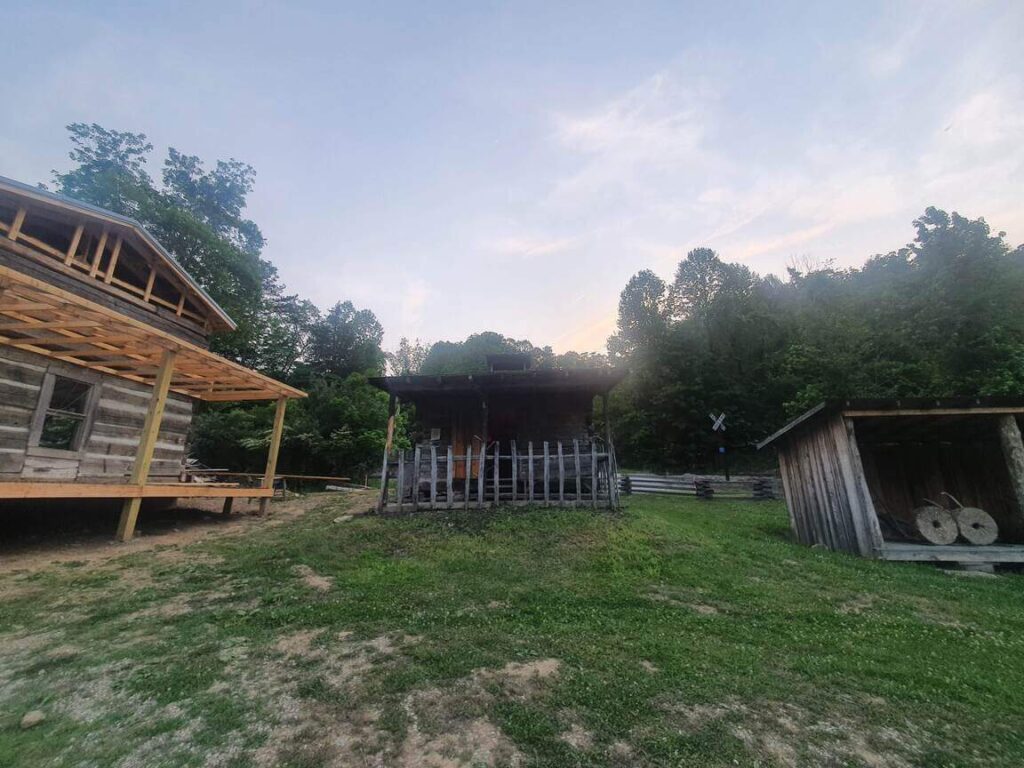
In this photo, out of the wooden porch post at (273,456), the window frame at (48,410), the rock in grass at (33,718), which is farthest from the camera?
the wooden porch post at (273,456)

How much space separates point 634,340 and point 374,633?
1742 inches

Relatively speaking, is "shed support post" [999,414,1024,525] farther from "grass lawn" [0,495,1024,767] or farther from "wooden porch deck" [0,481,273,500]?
"wooden porch deck" [0,481,273,500]

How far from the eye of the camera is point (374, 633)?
4742 mm

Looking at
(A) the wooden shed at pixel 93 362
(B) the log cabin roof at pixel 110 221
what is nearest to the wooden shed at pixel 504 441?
(A) the wooden shed at pixel 93 362

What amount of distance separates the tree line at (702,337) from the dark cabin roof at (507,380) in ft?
32.1

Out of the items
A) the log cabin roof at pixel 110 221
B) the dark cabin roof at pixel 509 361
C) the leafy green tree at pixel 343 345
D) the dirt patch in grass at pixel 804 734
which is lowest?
the dirt patch in grass at pixel 804 734

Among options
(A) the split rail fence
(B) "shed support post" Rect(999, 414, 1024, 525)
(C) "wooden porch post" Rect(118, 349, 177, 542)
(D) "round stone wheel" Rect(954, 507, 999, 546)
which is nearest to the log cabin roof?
(C) "wooden porch post" Rect(118, 349, 177, 542)

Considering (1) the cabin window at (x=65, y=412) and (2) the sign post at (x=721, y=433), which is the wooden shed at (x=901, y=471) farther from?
(1) the cabin window at (x=65, y=412)

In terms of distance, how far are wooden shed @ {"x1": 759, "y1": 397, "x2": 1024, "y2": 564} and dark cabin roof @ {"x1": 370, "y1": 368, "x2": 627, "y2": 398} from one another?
17.1 ft

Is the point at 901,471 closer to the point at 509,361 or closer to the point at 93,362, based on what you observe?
the point at 509,361

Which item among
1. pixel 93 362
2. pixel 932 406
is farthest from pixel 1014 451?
pixel 93 362

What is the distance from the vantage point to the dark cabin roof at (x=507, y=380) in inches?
488

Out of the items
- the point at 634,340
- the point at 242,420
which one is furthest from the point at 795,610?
the point at 634,340

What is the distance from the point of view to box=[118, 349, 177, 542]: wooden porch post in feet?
28.3
